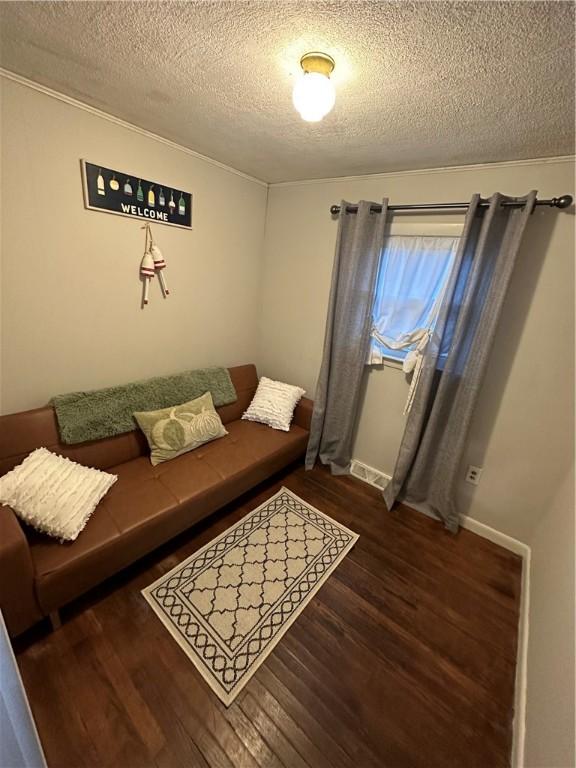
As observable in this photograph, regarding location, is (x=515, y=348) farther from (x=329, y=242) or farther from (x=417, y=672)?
→ (x=417, y=672)

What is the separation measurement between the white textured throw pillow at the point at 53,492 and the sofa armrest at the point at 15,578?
0.09 meters

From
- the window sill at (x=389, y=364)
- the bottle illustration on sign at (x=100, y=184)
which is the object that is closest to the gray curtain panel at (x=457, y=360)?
the window sill at (x=389, y=364)

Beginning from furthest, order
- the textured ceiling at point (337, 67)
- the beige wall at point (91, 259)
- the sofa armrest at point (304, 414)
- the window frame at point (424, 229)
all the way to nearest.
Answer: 1. the sofa armrest at point (304, 414)
2. the window frame at point (424, 229)
3. the beige wall at point (91, 259)
4. the textured ceiling at point (337, 67)

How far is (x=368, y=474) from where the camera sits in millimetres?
2580

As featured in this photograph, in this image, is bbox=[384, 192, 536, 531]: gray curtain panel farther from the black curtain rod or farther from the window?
the window

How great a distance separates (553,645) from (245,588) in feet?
4.37

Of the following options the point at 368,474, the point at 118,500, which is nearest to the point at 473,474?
the point at 368,474

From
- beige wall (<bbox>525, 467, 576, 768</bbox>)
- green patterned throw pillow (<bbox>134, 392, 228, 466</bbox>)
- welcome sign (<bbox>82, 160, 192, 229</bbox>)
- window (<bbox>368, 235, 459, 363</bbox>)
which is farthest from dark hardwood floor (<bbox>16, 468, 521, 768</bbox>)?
welcome sign (<bbox>82, 160, 192, 229</bbox>)

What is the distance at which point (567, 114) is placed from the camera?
1.21m

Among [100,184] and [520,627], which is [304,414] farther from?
[100,184]

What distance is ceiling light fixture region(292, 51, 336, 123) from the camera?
1.04 metres

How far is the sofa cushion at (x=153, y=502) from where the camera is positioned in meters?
1.32

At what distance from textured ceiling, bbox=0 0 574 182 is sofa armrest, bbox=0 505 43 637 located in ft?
5.76

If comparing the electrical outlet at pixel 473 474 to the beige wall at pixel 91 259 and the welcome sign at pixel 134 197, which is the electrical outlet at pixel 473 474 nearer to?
the beige wall at pixel 91 259
